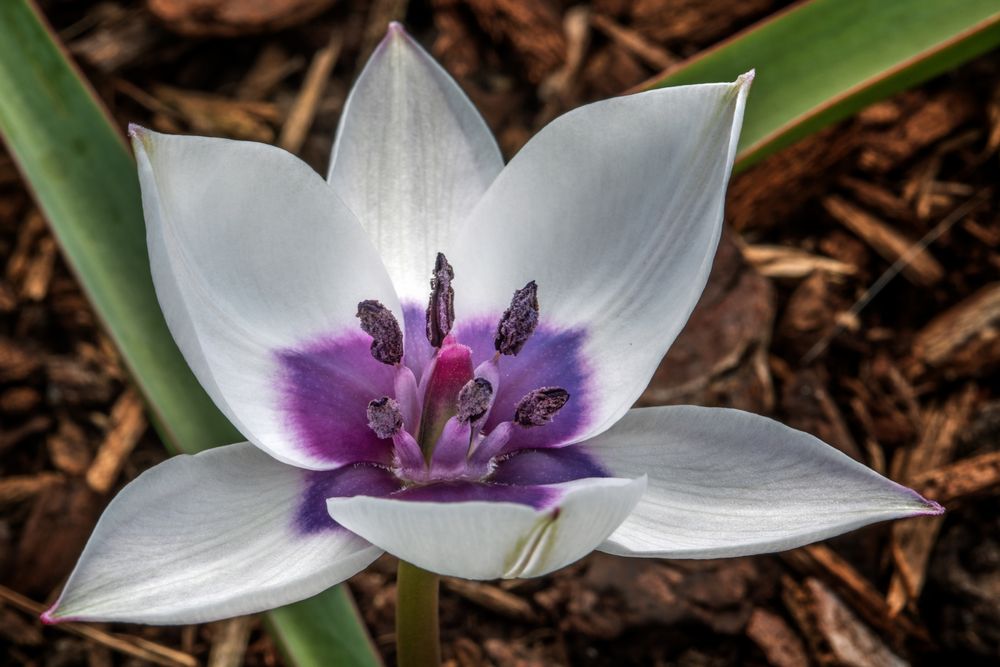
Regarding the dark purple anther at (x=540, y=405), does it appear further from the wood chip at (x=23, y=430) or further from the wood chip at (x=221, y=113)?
the wood chip at (x=221, y=113)

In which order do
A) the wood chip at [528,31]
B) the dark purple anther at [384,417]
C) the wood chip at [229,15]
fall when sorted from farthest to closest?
the wood chip at [528,31], the wood chip at [229,15], the dark purple anther at [384,417]

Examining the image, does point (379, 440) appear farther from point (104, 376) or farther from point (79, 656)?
point (104, 376)

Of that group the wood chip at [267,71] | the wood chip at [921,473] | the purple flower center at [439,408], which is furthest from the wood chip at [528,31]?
the purple flower center at [439,408]

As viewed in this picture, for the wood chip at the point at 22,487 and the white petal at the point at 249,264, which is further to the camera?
the wood chip at the point at 22,487

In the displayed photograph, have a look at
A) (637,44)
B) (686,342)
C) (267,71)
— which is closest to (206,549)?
(686,342)

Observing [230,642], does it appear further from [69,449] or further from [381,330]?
[381,330]

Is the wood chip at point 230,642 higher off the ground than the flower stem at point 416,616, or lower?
lower

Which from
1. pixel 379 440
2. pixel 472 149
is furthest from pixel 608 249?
pixel 379 440
